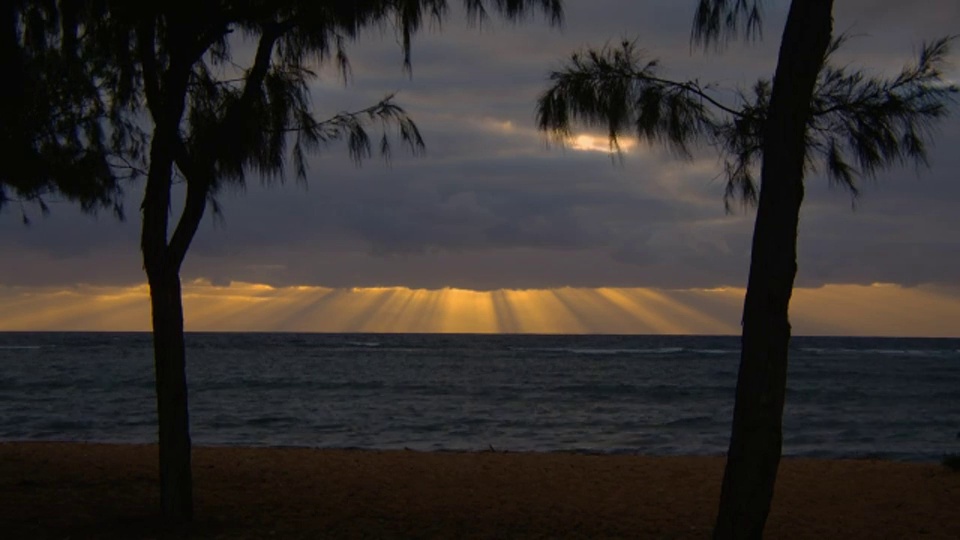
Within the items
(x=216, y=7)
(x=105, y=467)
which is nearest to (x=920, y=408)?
(x=105, y=467)

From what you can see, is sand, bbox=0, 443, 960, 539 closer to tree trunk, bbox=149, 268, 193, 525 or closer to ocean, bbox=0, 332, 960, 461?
tree trunk, bbox=149, 268, 193, 525

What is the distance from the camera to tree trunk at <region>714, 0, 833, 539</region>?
5215 millimetres

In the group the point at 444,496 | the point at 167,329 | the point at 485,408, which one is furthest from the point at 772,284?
the point at 485,408

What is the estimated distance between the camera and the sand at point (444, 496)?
25.4ft

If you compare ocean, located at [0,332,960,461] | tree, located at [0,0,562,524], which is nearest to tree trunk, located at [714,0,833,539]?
tree, located at [0,0,562,524]

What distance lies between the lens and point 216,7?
23.7 ft

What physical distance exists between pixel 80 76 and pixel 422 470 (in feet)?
18.3

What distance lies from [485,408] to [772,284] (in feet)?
72.1

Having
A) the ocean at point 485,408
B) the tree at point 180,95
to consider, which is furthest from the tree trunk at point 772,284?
the ocean at point 485,408

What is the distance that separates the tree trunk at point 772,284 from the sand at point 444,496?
98.2 inches

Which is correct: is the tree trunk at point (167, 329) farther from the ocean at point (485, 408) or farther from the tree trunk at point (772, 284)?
the ocean at point (485, 408)

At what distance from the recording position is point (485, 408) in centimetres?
2683

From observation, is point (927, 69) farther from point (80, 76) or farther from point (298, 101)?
point (80, 76)

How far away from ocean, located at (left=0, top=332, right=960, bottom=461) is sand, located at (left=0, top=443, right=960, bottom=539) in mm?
5779
